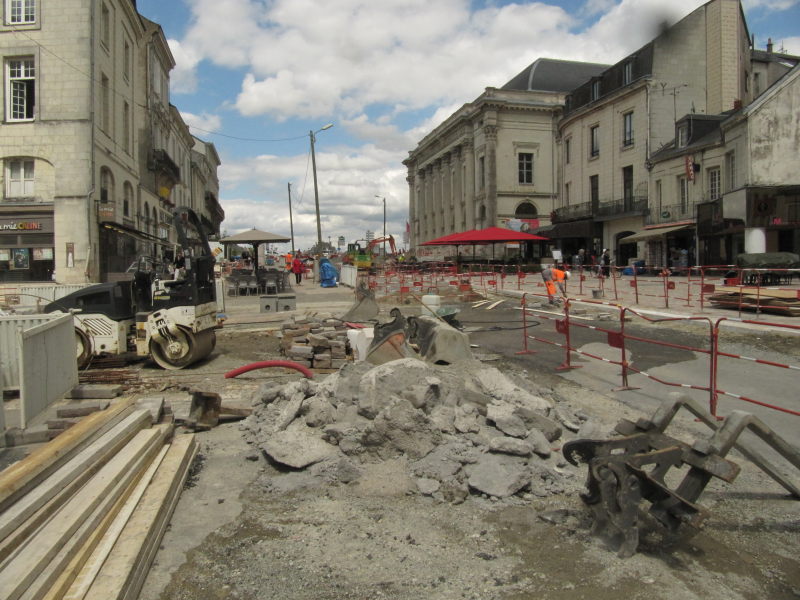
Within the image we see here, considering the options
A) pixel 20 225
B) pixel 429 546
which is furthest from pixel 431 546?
pixel 20 225

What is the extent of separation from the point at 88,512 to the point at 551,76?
216 ft

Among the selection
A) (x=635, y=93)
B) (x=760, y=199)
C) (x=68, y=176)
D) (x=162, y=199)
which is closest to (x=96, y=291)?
(x=68, y=176)

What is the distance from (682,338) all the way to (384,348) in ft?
23.3

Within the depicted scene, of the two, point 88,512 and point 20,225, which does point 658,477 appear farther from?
point 20,225

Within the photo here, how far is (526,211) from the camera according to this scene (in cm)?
5850

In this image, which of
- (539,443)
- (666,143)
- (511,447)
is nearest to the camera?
(511,447)

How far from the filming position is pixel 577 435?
19.4ft

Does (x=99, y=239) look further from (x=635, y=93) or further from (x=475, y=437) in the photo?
(x=635, y=93)

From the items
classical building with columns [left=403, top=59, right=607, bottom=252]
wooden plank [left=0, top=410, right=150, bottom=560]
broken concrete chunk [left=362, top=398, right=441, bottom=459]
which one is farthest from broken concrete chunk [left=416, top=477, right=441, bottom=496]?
classical building with columns [left=403, top=59, right=607, bottom=252]

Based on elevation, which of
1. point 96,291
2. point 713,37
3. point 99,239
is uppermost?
point 713,37

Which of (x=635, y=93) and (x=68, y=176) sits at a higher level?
(x=635, y=93)

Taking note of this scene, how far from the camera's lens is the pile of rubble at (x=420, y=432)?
16.0 ft

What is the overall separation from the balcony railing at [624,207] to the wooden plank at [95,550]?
38.4 metres

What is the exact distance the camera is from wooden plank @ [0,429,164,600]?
2.96 m
